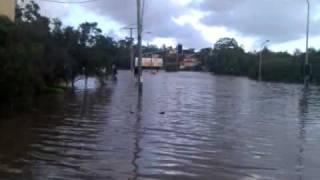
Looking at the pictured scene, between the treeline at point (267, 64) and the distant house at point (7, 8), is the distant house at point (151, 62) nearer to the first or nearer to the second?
the treeline at point (267, 64)

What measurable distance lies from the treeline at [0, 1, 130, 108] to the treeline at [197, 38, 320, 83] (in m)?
47.1

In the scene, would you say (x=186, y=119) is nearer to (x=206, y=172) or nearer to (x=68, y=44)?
(x=206, y=172)

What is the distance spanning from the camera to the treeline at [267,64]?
12656cm

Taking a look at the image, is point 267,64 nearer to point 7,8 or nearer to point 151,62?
point 151,62

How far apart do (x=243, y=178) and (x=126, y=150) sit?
435 centimetres

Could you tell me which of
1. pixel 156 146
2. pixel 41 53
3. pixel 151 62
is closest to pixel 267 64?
pixel 151 62

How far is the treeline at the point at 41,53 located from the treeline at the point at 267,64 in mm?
47142

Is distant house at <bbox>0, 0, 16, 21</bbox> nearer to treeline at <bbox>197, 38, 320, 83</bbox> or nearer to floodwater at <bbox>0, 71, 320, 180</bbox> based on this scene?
floodwater at <bbox>0, 71, 320, 180</bbox>

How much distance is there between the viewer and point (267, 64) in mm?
145000

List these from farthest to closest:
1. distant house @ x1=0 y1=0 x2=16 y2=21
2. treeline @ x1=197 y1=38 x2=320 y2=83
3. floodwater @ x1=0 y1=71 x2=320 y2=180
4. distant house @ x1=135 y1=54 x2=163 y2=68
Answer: distant house @ x1=135 y1=54 x2=163 y2=68, treeline @ x1=197 y1=38 x2=320 y2=83, distant house @ x1=0 y1=0 x2=16 y2=21, floodwater @ x1=0 y1=71 x2=320 y2=180

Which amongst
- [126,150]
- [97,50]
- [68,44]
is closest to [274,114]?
[126,150]

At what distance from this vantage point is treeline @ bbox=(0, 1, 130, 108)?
25.8 m

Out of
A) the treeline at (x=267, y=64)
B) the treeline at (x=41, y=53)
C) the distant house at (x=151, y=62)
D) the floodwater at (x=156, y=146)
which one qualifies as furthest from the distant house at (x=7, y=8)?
the distant house at (x=151, y=62)

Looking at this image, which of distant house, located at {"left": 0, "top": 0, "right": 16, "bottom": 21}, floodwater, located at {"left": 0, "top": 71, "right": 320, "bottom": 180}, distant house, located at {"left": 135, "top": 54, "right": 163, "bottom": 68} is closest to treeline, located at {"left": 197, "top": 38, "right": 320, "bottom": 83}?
distant house, located at {"left": 135, "top": 54, "right": 163, "bottom": 68}
